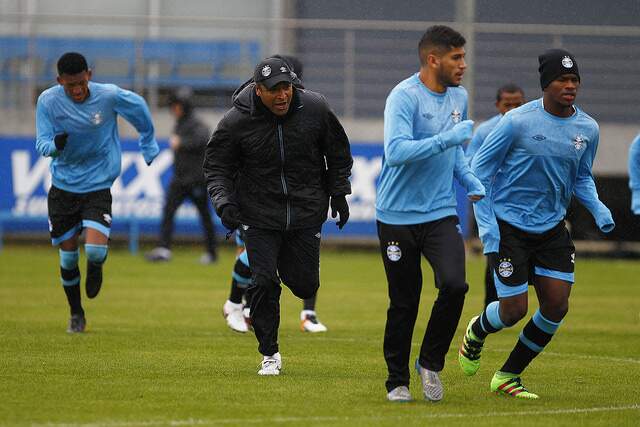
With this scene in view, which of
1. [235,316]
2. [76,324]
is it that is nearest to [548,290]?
[235,316]

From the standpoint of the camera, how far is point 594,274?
71.1ft

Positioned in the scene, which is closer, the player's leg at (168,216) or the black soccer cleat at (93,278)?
the black soccer cleat at (93,278)

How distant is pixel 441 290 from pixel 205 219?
14.5 meters

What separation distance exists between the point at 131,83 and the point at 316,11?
4.37 meters

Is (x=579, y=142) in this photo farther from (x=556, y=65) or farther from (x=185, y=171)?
(x=185, y=171)

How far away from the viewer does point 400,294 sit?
334 inches

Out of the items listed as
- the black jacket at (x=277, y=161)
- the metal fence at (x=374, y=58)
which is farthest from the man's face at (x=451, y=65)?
the metal fence at (x=374, y=58)

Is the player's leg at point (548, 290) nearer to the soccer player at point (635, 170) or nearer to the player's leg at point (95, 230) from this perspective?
the soccer player at point (635, 170)

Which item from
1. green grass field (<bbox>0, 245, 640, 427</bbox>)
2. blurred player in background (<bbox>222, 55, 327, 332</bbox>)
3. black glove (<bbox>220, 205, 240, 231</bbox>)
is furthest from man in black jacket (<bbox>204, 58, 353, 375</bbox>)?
blurred player in background (<bbox>222, 55, 327, 332</bbox>)

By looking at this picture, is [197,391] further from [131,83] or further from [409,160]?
[131,83]

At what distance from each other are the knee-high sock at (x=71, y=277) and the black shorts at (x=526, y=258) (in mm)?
5102

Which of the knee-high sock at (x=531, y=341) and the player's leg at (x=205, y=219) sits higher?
the knee-high sock at (x=531, y=341)

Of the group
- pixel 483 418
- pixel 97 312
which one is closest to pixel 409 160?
pixel 483 418

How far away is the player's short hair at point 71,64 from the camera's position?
477 inches
